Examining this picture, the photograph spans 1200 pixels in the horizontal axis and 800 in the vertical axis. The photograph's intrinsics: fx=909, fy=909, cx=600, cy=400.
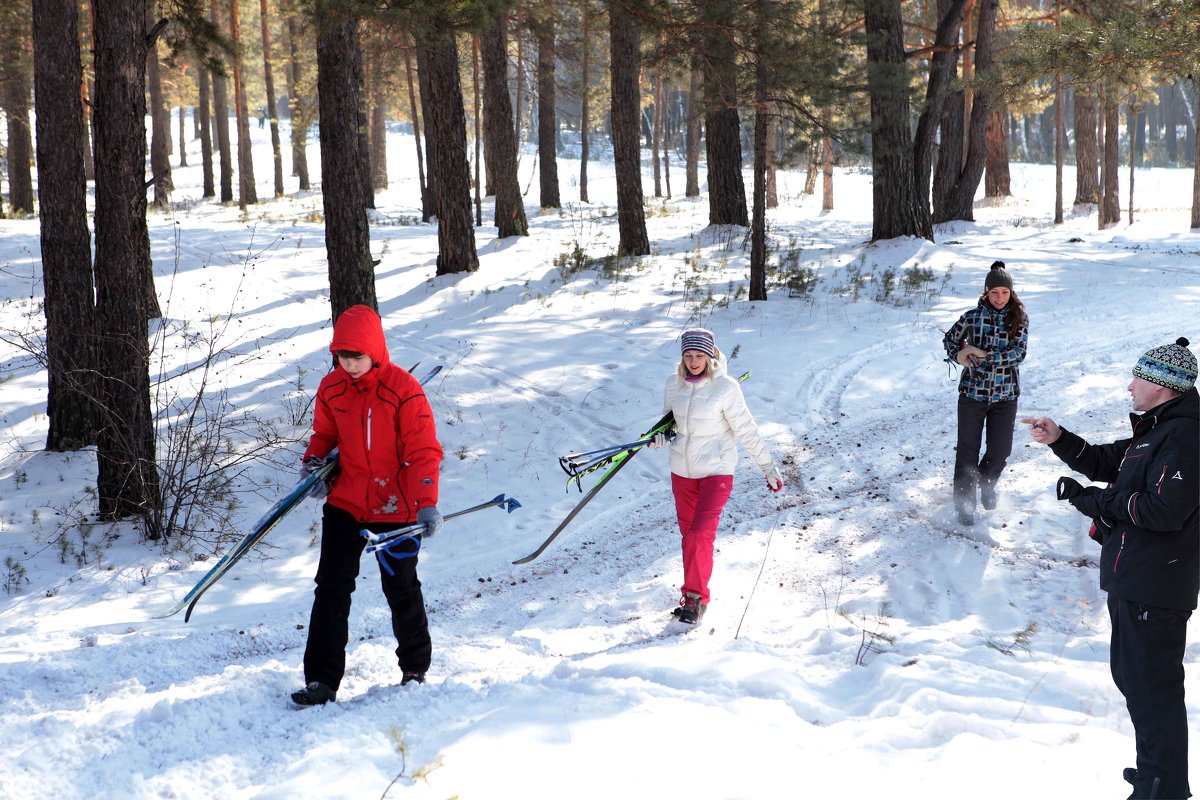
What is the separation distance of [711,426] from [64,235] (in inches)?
257

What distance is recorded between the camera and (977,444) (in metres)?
7.29

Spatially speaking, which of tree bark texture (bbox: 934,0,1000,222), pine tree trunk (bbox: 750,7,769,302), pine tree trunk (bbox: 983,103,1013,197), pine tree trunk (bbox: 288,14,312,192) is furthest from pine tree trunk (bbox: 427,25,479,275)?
pine tree trunk (bbox: 983,103,1013,197)

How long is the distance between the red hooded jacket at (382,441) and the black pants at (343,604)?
12 cm

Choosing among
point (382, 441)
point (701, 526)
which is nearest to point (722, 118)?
point (701, 526)

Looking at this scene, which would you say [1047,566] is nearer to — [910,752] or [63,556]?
[910,752]

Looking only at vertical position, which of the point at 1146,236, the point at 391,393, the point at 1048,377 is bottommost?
the point at 1048,377

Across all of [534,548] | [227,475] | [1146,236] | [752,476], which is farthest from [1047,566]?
[1146,236]

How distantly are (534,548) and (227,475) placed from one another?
3.19 m

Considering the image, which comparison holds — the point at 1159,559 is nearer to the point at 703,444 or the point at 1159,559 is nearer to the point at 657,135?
the point at 703,444

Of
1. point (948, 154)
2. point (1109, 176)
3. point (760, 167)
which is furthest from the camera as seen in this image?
point (1109, 176)

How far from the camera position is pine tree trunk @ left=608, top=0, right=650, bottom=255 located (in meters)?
16.0

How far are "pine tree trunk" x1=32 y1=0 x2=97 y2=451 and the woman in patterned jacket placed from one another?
755 cm

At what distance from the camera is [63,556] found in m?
6.89

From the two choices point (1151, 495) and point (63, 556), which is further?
point (63, 556)
